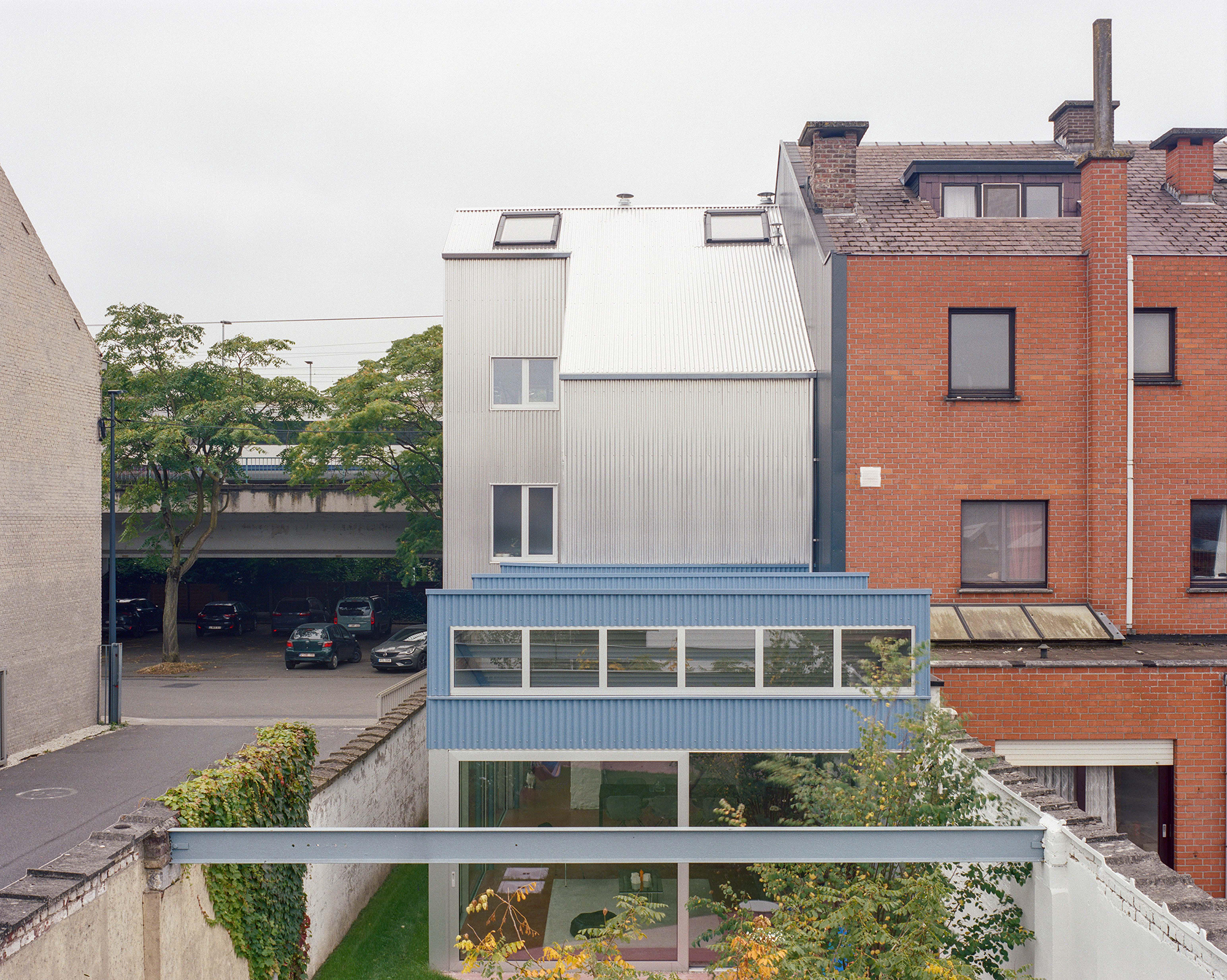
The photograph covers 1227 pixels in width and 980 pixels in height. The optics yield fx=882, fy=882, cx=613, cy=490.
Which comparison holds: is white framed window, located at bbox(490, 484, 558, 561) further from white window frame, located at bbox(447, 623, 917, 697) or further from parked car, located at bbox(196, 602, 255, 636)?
parked car, located at bbox(196, 602, 255, 636)

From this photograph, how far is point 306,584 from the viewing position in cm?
4425

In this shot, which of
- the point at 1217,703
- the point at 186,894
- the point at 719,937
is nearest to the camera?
the point at 186,894

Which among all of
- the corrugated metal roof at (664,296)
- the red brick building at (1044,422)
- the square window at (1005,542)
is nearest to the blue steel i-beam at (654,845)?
the red brick building at (1044,422)

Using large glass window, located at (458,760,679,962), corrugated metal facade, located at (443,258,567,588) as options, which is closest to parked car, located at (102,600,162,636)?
corrugated metal facade, located at (443,258,567,588)

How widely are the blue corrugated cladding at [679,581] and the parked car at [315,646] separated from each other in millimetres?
18587

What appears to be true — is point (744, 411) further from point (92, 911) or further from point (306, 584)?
point (306, 584)

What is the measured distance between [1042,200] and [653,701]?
1325cm

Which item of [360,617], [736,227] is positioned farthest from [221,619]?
[736,227]

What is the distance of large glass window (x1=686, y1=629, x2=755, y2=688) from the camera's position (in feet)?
34.4

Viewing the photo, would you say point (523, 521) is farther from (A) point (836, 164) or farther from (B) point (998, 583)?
(A) point (836, 164)

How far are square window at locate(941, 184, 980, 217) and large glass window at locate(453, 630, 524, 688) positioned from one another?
12.6m

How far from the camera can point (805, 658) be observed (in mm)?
10453

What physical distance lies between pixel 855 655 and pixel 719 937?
3.66 meters

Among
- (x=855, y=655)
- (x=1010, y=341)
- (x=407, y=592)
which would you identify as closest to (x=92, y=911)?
(x=855, y=655)
